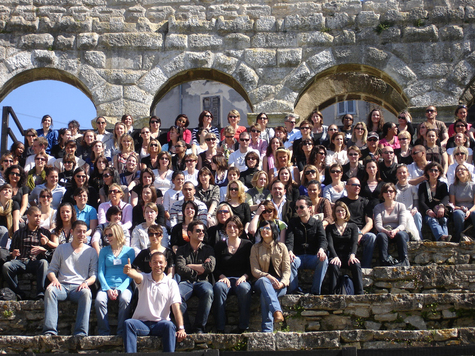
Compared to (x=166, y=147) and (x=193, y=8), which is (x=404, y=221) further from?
(x=193, y=8)

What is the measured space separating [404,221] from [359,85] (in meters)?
6.30

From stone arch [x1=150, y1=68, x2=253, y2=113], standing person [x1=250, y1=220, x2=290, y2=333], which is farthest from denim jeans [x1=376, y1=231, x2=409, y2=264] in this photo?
stone arch [x1=150, y1=68, x2=253, y2=113]

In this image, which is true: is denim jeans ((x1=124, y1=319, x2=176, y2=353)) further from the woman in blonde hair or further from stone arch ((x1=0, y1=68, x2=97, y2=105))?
stone arch ((x1=0, y1=68, x2=97, y2=105))

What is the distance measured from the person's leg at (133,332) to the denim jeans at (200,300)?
508 mm

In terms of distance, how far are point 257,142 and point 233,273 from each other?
325cm

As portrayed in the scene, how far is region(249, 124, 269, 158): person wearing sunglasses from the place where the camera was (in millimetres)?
10477

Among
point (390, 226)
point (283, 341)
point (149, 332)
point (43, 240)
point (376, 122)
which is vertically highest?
point (376, 122)

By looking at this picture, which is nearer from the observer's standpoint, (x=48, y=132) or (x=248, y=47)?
(x=48, y=132)

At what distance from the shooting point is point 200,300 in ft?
24.1

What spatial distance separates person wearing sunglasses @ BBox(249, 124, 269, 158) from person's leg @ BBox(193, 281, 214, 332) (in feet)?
11.4

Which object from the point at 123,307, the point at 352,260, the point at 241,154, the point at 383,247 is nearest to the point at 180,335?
the point at 123,307

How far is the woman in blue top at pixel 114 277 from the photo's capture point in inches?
287

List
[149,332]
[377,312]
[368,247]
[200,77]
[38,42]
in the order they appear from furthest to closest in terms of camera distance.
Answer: [200,77] < [38,42] < [368,247] < [377,312] < [149,332]

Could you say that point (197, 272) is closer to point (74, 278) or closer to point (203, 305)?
point (203, 305)
